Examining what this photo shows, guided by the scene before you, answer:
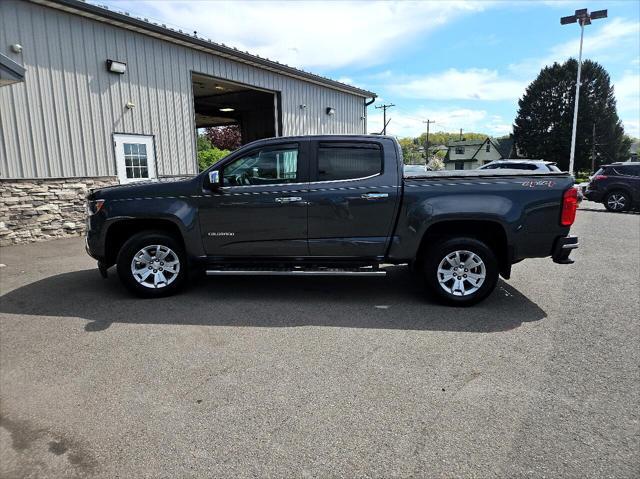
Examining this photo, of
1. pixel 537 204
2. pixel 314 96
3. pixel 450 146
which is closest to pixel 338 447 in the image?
pixel 537 204

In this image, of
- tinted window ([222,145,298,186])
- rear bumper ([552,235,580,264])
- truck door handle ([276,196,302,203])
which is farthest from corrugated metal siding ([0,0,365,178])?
rear bumper ([552,235,580,264])

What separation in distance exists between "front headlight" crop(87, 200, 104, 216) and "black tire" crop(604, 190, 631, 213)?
1651 cm

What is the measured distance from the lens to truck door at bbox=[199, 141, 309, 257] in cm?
526

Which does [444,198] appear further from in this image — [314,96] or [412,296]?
[314,96]

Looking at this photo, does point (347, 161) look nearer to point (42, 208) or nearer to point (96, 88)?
point (42, 208)

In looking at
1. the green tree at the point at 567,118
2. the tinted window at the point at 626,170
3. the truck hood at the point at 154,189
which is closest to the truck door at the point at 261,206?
the truck hood at the point at 154,189

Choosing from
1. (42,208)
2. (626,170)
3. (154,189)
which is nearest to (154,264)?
(154,189)

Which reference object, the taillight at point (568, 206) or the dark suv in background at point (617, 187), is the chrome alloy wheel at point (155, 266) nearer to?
the taillight at point (568, 206)

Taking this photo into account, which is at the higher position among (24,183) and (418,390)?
(24,183)

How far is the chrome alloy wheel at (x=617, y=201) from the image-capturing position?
50.7 ft

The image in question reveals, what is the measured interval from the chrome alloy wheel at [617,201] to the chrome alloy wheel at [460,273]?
44.8 ft

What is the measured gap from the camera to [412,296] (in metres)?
5.52

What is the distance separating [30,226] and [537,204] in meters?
9.62

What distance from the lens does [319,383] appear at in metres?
3.33
